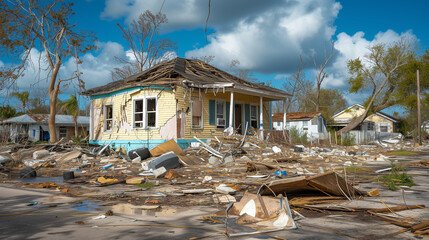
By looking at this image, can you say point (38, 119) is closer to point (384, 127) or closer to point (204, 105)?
point (204, 105)

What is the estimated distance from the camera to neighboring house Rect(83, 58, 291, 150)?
50.0 feet

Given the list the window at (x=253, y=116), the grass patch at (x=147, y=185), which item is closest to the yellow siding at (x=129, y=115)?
the window at (x=253, y=116)

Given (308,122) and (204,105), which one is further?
(308,122)

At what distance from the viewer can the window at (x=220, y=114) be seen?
16922 millimetres

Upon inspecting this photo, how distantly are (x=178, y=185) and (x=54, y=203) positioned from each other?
283 cm

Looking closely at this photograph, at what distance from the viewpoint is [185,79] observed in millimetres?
15141

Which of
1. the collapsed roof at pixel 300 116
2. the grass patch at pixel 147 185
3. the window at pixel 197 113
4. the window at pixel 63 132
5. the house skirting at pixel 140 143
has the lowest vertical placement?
the grass patch at pixel 147 185

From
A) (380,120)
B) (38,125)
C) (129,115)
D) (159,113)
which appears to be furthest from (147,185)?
(380,120)

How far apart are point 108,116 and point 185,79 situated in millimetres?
6231

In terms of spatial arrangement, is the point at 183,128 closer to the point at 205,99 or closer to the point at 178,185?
the point at 205,99

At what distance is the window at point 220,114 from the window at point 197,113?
1.19 m

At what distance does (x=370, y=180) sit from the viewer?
7.53 metres

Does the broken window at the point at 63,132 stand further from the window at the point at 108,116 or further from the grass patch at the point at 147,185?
the grass patch at the point at 147,185

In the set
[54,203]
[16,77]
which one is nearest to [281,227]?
[54,203]
